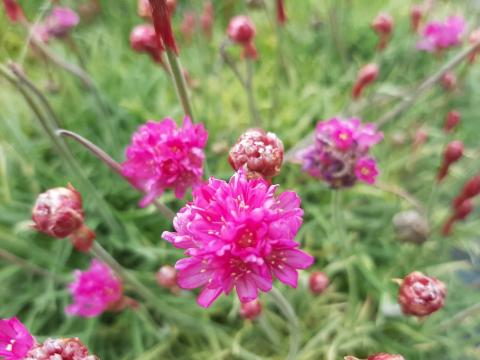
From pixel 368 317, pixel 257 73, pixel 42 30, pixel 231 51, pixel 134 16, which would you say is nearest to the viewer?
pixel 368 317

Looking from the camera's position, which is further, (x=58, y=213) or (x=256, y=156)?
(x=58, y=213)

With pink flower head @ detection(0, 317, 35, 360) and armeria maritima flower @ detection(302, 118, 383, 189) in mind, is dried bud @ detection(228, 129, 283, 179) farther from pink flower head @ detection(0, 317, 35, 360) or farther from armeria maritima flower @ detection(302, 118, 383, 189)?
pink flower head @ detection(0, 317, 35, 360)

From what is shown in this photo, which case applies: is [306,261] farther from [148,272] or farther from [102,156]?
[148,272]

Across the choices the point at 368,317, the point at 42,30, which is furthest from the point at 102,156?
the point at 42,30

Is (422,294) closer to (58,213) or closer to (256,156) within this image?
(256,156)

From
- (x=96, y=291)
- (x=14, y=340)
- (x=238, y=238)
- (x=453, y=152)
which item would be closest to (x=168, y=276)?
(x=96, y=291)

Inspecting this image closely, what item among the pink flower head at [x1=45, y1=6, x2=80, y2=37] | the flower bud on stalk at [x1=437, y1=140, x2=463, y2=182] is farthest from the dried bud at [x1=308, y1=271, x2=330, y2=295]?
the pink flower head at [x1=45, y1=6, x2=80, y2=37]

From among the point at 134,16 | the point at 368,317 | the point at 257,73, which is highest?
the point at 134,16

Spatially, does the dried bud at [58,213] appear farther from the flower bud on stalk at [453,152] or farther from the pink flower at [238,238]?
the flower bud on stalk at [453,152]
